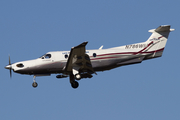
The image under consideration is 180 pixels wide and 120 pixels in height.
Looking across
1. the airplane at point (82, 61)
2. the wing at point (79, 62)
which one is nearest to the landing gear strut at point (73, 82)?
the airplane at point (82, 61)

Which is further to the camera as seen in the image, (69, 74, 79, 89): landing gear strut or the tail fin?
the tail fin

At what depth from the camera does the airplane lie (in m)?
27.0

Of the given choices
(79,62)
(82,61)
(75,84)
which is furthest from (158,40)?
(75,84)

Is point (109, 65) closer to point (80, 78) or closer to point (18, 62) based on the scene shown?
point (80, 78)

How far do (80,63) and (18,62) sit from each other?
5.63 metres

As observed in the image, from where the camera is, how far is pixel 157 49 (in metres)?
30.0

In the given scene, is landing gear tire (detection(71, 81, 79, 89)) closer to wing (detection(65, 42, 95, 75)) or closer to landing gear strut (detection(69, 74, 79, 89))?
landing gear strut (detection(69, 74, 79, 89))

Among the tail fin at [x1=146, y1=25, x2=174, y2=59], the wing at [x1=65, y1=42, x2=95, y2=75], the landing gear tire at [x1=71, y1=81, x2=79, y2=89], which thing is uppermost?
the tail fin at [x1=146, y1=25, x2=174, y2=59]

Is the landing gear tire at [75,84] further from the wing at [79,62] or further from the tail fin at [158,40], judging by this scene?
the tail fin at [158,40]

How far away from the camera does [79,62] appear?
26.8m

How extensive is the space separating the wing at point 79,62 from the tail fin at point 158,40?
6379mm

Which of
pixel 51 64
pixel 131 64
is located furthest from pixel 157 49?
pixel 51 64

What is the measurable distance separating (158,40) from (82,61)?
8472 mm

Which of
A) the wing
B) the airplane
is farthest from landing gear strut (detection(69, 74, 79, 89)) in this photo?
the wing
